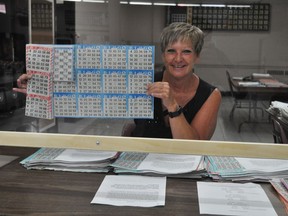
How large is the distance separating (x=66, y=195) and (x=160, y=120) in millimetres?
332

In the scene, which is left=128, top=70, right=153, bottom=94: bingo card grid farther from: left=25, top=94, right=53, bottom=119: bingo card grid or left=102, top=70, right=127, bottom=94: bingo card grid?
left=25, top=94, right=53, bottom=119: bingo card grid

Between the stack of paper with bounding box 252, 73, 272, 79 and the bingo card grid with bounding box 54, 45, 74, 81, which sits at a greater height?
the bingo card grid with bounding box 54, 45, 74, 81

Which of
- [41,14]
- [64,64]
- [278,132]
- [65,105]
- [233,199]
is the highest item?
[41,14]

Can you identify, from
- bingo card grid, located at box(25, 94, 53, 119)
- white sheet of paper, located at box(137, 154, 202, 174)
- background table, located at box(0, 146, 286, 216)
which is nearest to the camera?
background table, located at box(0, 146, 286, 216)

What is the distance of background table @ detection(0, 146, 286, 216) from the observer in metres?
0.77

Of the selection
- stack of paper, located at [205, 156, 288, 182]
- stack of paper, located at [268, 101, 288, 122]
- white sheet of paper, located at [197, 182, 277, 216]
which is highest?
stack of paper, located at [268, 101, 288, 122]

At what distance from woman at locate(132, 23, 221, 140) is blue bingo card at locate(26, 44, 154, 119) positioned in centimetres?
4

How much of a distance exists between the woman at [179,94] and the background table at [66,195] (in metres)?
0.16

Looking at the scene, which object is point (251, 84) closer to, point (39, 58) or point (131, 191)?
point (131, 191)

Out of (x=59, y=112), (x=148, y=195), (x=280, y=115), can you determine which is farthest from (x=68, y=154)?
(x=280, y=115)

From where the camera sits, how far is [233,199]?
33.9 inches

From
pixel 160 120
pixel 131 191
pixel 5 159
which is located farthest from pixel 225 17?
pixel 5 159

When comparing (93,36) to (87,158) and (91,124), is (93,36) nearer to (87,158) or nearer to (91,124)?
(91,124)

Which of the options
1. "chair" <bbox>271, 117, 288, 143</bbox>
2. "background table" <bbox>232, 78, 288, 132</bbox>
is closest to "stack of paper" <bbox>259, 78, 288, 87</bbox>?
"background table" <bbox>232, 78, 288, 132</bbox>
